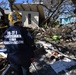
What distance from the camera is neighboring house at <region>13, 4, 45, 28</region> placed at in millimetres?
18334

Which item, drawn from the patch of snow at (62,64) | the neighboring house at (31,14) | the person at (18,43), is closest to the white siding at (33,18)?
the neighboring house at (31,14)

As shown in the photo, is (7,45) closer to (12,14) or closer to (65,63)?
(12,14)

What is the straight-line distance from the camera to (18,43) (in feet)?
14.8

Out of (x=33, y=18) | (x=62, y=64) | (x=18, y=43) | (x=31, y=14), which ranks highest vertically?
(x=18, y=43)

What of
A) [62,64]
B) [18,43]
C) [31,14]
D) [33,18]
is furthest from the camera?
[31,14]

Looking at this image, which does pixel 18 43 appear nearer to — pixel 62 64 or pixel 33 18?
pixel 62 64

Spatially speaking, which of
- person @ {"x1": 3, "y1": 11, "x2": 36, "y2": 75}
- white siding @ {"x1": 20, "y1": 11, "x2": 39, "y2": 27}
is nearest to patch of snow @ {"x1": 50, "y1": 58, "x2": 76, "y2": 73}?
person @ {"x1": 3, "y1": 11, "x2": 36, "y2": 75}

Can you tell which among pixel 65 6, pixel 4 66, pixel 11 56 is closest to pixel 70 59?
pixel 4 66

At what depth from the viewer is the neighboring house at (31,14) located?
18.3 meters

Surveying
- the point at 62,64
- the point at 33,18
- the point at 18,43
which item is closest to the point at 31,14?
the point at 33,18

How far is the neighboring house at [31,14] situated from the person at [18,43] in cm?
1338

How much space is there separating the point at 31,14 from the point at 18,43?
14.6 metres

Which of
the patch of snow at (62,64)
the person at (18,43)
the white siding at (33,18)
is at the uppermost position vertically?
the person at (18,43)

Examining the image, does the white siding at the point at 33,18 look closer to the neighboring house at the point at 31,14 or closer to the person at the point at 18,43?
the neighboring house at the point at 31,14
